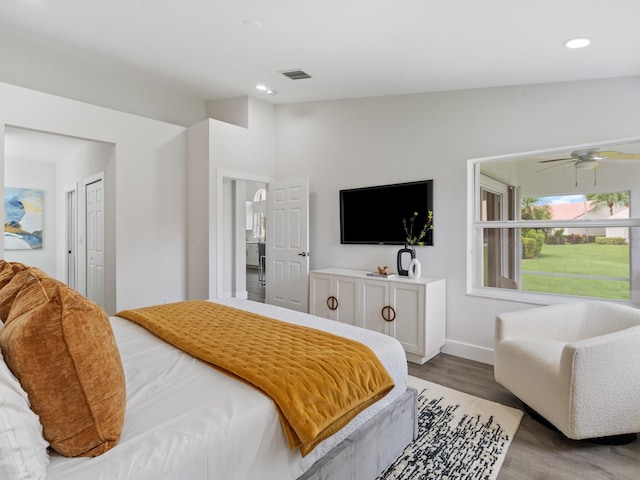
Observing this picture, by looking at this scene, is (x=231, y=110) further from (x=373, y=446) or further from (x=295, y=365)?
(x=373, y=446)

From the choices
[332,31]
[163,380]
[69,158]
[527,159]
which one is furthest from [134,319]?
[69,158]

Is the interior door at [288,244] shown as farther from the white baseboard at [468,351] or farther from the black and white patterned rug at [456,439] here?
the black and white patterned rug at [456,439]

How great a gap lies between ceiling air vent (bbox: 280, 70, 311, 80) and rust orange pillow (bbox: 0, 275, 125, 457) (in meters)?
3.22

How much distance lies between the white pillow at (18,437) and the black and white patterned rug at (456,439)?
151 cm

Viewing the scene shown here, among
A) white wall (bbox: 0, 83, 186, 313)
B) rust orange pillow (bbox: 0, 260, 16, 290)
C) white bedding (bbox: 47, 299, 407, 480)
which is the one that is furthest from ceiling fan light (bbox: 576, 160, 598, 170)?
white wall (bbox: 0, 83, 186, 313)

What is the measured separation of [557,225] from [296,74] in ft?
9.42

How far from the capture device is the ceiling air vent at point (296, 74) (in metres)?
3.62

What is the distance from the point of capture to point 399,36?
2.60 meters

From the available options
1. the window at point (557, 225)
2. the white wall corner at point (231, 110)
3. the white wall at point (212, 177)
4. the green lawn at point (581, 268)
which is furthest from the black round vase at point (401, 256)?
the white wall corner at point (231, 110)

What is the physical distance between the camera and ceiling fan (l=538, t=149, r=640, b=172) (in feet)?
9.20

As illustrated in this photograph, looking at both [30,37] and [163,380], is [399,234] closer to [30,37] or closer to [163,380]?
[163,380]

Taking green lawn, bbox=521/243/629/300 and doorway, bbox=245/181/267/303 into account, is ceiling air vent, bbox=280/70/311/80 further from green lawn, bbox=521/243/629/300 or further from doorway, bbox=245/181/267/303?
doorway, bbox=245/181/267/303

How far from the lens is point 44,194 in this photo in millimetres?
6223

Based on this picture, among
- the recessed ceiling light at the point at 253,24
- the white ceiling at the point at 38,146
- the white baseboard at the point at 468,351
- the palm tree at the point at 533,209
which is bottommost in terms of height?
the white baseboard at the point at 468,351
